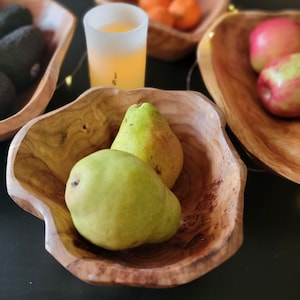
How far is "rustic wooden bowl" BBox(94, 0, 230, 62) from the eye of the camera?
2.18 ft

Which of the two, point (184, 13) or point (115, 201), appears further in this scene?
point (184, 13)

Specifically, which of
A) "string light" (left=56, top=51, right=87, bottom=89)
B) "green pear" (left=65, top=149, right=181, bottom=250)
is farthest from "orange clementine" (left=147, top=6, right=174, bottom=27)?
"green pear" (left=65, top=149, right=181, bottom=250)

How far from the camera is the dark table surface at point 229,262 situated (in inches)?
18.2

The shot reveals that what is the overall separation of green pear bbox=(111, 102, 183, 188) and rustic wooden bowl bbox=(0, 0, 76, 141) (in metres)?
0.11

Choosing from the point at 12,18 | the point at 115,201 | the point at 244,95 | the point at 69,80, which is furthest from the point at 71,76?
the point at 115,201

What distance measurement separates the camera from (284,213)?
54cm

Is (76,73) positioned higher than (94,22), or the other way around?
(94,22)

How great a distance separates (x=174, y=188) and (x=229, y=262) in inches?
3.9

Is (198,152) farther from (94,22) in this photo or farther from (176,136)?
(94,22)

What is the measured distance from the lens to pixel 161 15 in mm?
715

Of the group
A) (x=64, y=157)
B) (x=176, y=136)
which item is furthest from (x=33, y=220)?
(x=176, y=136)

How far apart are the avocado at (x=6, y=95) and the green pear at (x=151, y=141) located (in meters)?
0.17

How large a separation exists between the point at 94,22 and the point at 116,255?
32 cm

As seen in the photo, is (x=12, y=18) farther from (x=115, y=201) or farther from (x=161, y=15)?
(x=115, y=201)
